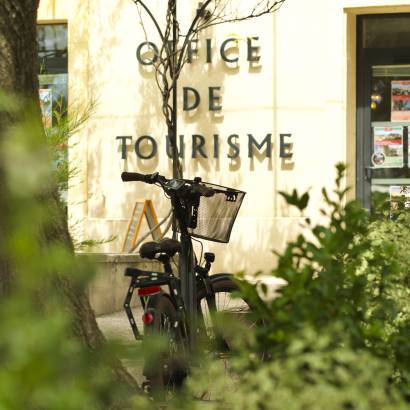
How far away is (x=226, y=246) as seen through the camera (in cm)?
1123

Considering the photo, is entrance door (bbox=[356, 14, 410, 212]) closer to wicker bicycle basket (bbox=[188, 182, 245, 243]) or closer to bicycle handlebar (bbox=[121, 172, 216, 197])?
wicker bicycle basket (bbox=[188, 182, 245, 243])

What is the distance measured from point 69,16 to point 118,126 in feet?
4.71

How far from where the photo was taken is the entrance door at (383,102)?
11.6 metres

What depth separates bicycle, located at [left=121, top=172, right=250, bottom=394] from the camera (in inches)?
177

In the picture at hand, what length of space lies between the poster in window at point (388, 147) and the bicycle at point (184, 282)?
6.30 metres

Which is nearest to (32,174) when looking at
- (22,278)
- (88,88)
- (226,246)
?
(22,278)

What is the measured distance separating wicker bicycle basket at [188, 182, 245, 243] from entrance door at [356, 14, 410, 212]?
20.8 feet

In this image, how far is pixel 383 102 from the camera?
11641 mm

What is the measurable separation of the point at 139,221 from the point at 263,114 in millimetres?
2045

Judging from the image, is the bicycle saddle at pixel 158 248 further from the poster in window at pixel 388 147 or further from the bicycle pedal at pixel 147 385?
the poster in window at pixel 388 147

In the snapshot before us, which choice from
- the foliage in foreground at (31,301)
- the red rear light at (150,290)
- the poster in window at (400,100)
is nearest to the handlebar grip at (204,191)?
the red rear light at (150,290)

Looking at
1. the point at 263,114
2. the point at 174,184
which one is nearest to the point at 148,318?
the point at 174,184

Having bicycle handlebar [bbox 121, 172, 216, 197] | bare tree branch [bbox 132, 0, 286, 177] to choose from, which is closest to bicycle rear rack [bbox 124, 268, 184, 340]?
bicycle handlebar [bbox 121, 172, 216, 197]

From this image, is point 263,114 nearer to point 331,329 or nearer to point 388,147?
point 388,147
